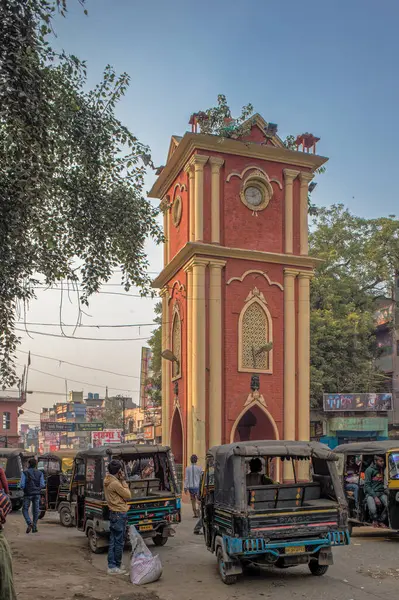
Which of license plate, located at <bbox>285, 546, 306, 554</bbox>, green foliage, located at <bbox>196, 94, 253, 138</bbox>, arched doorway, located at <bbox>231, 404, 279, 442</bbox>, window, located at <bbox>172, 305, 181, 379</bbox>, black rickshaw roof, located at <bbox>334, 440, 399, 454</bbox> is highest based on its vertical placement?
green foliage, located at <bbox>196, 94, 253, 138</bbox>

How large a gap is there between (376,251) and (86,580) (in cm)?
3186

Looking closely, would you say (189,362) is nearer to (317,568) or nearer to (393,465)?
(393,465)

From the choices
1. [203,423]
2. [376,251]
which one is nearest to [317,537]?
[203,423]

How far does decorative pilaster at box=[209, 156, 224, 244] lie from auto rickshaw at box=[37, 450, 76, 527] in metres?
10.1

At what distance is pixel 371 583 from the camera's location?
32.1 feet

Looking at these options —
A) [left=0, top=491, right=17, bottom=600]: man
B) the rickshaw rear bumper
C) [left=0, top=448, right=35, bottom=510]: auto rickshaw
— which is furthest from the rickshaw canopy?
[left=0, top=448, right=35, bottom=510]: auto rickshaw

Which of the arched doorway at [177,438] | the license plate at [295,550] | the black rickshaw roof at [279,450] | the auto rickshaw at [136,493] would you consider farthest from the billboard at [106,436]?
the license plate at [295,550]

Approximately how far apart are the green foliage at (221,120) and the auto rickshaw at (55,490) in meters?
13.6

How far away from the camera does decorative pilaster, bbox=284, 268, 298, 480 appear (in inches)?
1030

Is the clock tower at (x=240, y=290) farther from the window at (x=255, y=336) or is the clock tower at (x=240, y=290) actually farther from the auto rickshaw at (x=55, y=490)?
the auto rickshaw at (x=55, y=490)

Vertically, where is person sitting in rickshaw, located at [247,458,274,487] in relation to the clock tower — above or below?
below

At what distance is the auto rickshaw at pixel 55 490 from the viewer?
61.0ft

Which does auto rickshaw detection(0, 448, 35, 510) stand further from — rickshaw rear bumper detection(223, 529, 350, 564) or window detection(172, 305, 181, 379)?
rickshaw rear bumper detection(223, 529, 350, 564)

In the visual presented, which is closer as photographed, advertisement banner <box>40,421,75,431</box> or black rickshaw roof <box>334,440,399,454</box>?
black rickshaw roof <box>334,440,399,454</box>
